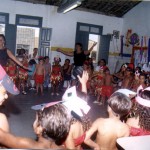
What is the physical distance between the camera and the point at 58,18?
9.86m

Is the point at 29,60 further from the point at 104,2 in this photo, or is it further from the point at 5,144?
the point at 5,144

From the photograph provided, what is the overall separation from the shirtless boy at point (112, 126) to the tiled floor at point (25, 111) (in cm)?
216

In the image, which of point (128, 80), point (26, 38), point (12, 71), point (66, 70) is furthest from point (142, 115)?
point (26, 38)

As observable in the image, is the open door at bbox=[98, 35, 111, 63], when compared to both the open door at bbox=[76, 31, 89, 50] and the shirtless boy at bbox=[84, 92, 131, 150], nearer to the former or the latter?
the open door at bbox=[76, 31, 89, 50]

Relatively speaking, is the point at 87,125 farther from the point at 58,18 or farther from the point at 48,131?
the point at 58,18

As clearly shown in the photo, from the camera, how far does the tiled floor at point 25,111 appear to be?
184 inches

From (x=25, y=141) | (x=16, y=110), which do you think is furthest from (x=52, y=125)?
(x=16, y=110)

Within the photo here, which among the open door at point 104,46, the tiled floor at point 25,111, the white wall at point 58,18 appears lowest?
→ the tiled floor at point 25,111

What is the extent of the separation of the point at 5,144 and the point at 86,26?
30.1 ft

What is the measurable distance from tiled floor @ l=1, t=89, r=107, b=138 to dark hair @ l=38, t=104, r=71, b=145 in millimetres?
2829

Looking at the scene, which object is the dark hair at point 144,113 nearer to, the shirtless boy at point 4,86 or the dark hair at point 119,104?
the dark hair at point 119,104

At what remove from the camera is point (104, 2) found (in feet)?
34.9

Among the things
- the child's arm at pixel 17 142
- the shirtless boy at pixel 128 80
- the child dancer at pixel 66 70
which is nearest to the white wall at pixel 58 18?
the child dancer at pixel 66 70

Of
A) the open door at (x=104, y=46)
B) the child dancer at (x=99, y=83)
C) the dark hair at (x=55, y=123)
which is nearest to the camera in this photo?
the dark hair at (x=55, y=123)
